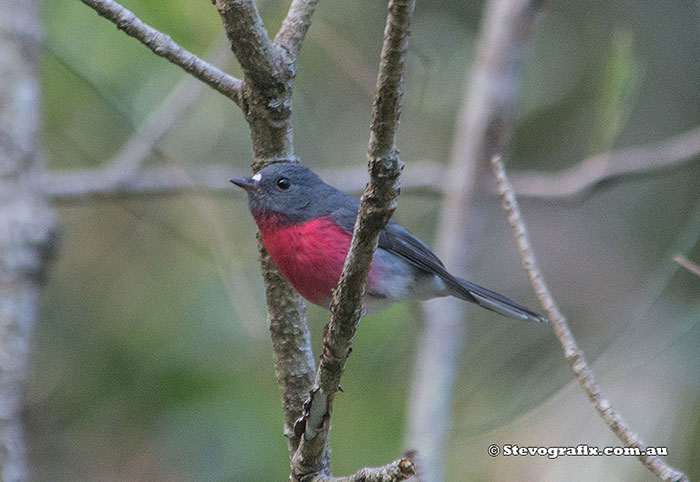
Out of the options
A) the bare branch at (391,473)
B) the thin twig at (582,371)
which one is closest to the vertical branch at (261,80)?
the thin twig at (582,371)

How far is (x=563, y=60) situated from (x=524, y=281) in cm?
205

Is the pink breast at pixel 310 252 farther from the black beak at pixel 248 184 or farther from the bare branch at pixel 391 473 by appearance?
the bare branch at pixel 391 473

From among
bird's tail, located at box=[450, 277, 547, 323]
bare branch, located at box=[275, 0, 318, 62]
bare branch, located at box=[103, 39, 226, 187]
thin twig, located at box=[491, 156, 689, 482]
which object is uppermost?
bare branch, located at box=[103, 39, 226, 187]

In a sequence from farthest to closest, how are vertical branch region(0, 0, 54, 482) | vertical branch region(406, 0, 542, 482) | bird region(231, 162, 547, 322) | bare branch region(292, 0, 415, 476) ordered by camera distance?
vertical branch region(406, 0, 542, 482), vertical branch region(0, 0, 54, 482), bird region(231, 162, 547, 322), bare branch region(292, 0, 415, 476)

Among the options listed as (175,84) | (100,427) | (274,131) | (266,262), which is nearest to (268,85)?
(274,131)

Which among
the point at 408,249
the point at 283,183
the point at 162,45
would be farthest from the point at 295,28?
the point at 408,249

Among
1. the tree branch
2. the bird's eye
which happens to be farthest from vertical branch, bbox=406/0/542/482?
the tree branch

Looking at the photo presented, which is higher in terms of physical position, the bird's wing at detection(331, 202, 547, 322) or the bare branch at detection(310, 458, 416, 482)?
the bird's wing at detection(331, 202, 547, 322)

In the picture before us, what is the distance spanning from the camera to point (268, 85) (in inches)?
100

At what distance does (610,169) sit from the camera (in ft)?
16.3

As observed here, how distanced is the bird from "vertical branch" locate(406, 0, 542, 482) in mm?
629

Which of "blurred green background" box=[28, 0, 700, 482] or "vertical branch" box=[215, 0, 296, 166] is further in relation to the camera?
"blurred green background" box=[28, 0, 700, 482]

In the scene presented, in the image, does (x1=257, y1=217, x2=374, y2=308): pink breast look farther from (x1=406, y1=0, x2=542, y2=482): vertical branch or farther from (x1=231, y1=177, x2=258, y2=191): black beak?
(x1=406, y1=0, x2=542, y2=482): vertical branch

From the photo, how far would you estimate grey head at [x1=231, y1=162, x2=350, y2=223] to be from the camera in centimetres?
334
